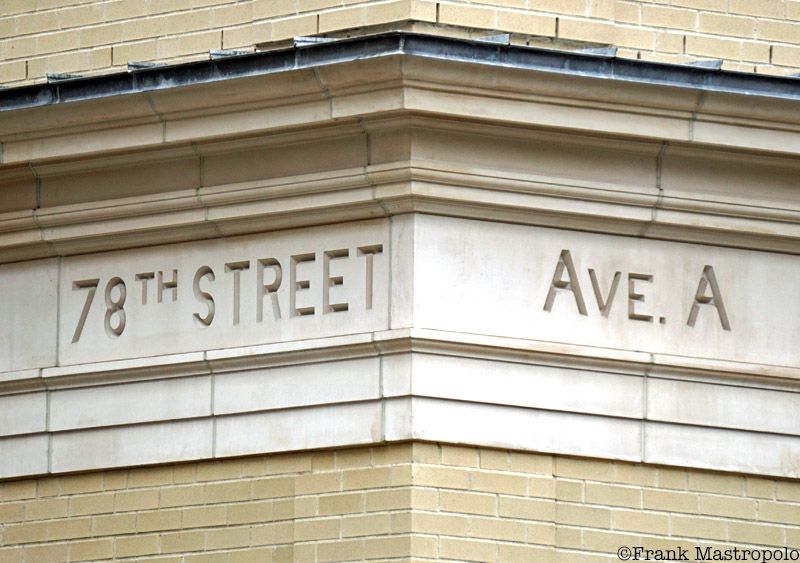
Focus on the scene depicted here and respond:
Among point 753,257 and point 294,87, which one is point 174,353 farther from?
point 753,257

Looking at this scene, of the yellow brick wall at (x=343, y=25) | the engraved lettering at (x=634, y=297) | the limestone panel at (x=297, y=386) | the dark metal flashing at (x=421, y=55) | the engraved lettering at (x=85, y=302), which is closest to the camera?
the dark metal flashing at (x=421, y=55)

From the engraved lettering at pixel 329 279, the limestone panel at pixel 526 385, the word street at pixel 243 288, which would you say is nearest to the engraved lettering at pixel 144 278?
the word street at pixel 243 288

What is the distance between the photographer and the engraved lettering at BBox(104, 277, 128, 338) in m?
11.9

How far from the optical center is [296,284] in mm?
11477

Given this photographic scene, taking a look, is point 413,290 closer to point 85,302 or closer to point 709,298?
point 709,298

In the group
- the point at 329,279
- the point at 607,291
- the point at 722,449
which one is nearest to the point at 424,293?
the point at 329,279

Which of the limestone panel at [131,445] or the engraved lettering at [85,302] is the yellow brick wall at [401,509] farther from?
the engraved lettering at [85,302]

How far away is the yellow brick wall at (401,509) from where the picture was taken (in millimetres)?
10914

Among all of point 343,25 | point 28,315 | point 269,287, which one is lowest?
point 28,315

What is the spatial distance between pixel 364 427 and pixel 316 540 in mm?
649

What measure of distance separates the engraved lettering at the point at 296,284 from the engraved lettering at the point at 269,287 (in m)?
0.07

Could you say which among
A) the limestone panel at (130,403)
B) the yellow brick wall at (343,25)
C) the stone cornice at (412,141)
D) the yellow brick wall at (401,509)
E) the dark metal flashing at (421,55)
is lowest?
the yellow brick wall at (401,509)

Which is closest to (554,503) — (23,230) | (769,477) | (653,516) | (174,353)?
(653,516)

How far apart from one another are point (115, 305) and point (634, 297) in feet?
9.62
